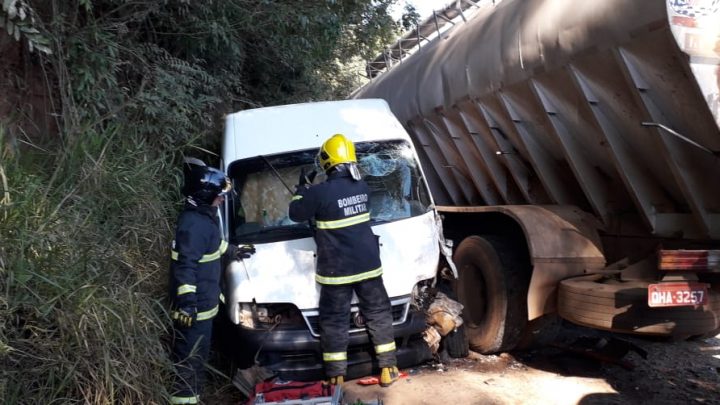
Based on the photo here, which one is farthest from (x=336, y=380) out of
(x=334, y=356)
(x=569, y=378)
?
(x=569, y=378)

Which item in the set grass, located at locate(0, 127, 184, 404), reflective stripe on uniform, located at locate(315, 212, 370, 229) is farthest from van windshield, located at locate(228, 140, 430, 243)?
grass, located at locate(0, 127, 184, 404)

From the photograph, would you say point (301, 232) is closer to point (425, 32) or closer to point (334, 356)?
point (334, 356)

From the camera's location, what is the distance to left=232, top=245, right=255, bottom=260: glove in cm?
406

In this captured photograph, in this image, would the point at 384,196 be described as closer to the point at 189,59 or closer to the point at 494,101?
the point at 494,101

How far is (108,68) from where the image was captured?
444cm

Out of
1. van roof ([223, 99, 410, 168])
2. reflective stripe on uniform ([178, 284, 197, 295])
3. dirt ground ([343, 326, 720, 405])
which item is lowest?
dirt ground ([343, 326, 720, 405])

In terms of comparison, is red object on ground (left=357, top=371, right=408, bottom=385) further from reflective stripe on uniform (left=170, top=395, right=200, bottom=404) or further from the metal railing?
the metal railing

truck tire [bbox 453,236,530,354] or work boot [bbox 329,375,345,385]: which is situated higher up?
truck tire [bbox 453,236,530,354]

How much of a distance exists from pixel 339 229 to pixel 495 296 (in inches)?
69.8

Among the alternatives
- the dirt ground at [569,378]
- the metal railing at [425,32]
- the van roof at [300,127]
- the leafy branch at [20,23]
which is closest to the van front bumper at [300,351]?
the dirt ground at [569,378]

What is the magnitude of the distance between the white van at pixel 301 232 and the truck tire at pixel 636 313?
1122 millimetres

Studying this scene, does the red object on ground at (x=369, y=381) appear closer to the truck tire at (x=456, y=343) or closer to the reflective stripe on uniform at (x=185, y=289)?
the truck tire at (x=456, y=343)

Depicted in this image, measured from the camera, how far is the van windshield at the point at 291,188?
4.37m

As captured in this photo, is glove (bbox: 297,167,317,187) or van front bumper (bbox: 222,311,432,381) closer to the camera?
van front bumper (bbox: 222,311,432,381)
